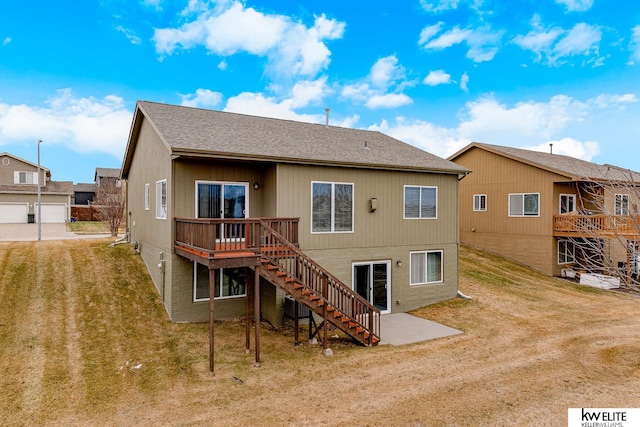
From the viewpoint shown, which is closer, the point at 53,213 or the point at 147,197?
the point at 147,197

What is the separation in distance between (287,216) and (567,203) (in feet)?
54.5

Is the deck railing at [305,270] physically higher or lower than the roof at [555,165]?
lower

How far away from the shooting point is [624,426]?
6191 millimetres

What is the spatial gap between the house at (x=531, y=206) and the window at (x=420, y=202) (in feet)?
28.5

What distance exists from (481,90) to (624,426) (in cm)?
2322

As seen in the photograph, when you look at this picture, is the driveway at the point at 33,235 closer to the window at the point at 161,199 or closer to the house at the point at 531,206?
the window at the point at 161,199

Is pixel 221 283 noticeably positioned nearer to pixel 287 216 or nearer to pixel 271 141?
pixel 287 216

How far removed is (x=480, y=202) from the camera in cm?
2280

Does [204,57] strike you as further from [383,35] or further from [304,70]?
[383,35]

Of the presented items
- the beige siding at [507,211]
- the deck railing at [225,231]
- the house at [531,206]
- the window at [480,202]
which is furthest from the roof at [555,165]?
the deck railing at [225,231]

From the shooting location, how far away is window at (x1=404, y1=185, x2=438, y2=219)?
13594 mm

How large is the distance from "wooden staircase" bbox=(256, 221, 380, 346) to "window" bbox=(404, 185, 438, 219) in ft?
15.5

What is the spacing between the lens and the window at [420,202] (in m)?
13.6

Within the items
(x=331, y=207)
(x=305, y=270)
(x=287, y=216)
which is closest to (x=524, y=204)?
(x=331, y=207)
